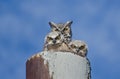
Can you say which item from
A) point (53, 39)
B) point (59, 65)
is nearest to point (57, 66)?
point (59, 65)

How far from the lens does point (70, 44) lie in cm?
195

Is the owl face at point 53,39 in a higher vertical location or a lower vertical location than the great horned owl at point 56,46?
higher

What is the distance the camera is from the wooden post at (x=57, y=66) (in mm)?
1643

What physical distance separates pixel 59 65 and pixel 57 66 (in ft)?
0.04

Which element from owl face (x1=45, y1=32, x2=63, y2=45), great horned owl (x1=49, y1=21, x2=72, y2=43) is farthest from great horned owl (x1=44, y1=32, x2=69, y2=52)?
great horned owl (x1=49, y1=21, x2=72, y2=43)

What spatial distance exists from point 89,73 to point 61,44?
28 cm

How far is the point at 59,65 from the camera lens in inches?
66.2

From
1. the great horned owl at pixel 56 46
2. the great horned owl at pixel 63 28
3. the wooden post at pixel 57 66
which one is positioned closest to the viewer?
the wooden post at pixel 57 66

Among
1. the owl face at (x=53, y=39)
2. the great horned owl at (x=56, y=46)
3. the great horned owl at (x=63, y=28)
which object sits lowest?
the great horned owl at (x=56, y=46)

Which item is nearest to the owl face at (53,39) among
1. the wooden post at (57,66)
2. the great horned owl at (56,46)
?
the great horned owl at (56,46)

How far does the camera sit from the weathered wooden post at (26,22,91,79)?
165 cm

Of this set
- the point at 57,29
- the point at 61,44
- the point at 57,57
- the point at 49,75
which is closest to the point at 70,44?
the point at 61,44

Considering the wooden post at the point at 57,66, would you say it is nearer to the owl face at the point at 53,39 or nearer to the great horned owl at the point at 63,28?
the owl face at the point at 53,39

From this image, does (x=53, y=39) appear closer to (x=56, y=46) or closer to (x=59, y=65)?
(x=56, y=46)
